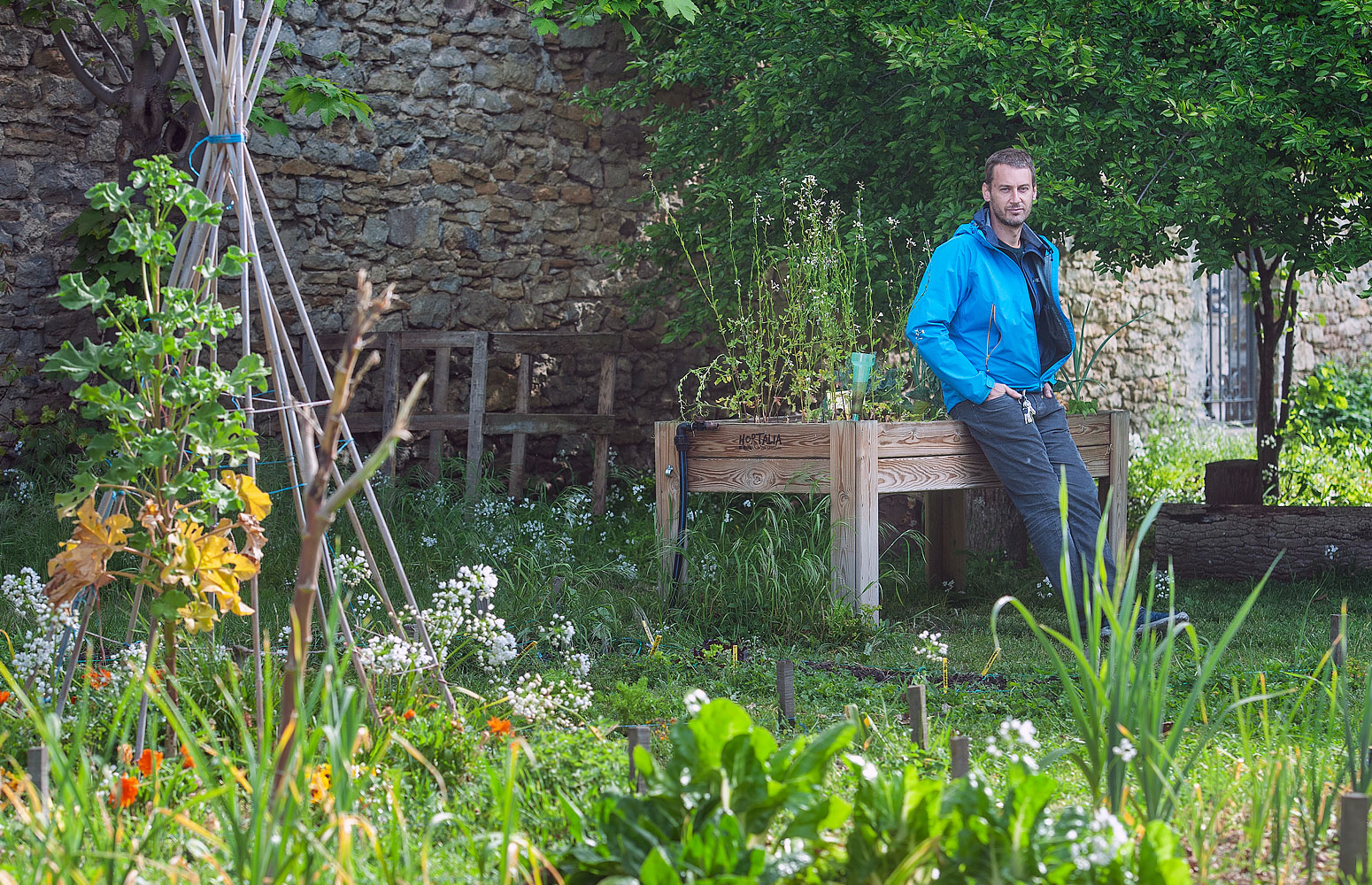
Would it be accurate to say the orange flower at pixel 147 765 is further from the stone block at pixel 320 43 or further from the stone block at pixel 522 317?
the stone block at pixel 320 43

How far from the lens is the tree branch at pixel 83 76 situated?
216 inches

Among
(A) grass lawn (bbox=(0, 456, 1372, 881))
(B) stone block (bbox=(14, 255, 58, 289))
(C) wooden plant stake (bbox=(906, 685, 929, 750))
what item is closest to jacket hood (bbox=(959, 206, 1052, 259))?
(A) grass lawn (bbox=(0, 456, 1372, 881))

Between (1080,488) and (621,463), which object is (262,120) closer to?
(621,463)

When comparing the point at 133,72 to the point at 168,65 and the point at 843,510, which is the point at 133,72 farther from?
the point at 843,510

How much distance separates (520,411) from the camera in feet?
21.8

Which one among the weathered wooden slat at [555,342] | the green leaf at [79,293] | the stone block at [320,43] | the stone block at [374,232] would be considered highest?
the stone block at [320,43]

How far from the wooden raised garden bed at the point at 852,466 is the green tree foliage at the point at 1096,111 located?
3.07 ft

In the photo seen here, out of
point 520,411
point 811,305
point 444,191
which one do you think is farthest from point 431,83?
point 811,305

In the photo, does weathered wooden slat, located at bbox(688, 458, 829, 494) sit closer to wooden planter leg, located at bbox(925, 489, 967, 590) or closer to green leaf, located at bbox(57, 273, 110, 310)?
wooden planter leg, located at bbox(925, 489, 967, 590)

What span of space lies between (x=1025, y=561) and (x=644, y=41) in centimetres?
348

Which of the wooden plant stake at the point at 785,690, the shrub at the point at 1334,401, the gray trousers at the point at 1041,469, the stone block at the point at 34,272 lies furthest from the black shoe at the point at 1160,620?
the stone block at the point at 34,272

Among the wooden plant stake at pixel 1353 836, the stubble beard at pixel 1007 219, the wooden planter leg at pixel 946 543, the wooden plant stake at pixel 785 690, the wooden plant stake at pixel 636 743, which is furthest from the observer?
Result: the wooden planter leg at pixel 946 543

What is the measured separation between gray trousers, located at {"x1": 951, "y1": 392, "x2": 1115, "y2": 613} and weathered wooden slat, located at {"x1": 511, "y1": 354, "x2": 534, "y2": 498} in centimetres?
312

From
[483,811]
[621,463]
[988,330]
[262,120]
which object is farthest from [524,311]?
[483,811]
